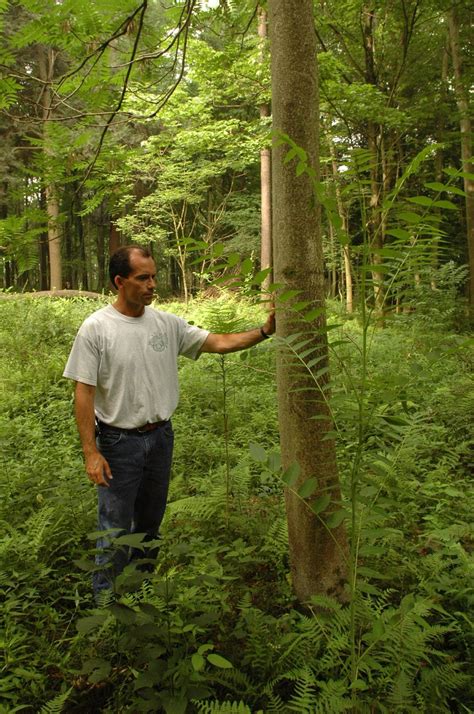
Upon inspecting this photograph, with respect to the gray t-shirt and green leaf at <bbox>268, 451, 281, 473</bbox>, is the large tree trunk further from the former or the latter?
the gray t-shirt

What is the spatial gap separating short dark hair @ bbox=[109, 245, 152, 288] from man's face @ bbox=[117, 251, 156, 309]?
0.08 ft

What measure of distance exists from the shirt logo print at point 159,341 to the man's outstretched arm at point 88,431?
1.68ft

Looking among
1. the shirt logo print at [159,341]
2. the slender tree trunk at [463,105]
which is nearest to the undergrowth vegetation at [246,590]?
the shirt logo print at [159,341]

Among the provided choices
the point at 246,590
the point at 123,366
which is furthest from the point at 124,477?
the point at 246,590

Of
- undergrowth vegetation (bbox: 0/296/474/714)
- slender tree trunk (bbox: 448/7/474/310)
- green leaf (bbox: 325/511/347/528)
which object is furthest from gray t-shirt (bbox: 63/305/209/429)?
slender tree trunk (bbox: 448/7/474/310)

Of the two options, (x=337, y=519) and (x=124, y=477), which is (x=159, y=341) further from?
(x=337, y=519)

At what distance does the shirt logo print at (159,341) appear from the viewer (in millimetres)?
3223

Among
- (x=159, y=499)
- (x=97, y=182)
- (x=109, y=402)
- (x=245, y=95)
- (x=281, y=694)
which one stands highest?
(x=245, y=95)

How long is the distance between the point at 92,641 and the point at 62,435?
3.15m

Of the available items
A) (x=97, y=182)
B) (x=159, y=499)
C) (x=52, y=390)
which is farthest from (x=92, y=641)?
(x=52, y=390)

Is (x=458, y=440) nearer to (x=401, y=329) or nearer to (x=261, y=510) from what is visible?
(x=261, y=510)

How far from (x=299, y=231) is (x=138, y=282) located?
122cm

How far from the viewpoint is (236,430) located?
5.51 m

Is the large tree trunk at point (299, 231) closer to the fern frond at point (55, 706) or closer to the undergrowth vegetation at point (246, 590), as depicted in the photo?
the undergrowth vegetation at point (246, 590)
